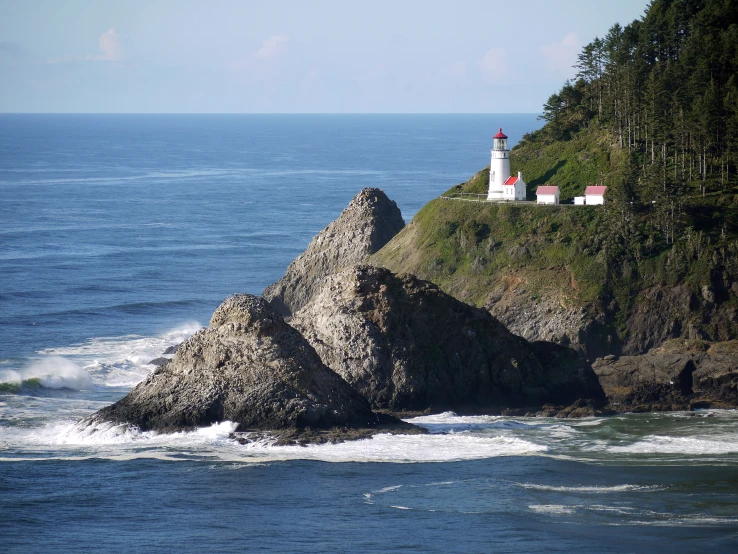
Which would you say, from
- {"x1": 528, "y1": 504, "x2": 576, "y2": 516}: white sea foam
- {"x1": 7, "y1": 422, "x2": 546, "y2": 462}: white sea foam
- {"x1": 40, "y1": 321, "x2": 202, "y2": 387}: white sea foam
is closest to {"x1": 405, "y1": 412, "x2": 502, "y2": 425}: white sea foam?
{"x1": 7, "y1": 422, "x2": 546, "y2": 462}: white sea foam

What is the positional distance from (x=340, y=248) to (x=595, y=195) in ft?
70.3

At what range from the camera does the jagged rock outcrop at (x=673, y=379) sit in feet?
207

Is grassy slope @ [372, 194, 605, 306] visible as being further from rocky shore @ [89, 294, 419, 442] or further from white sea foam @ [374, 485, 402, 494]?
white sea foam @ [374, 485, 402, 494]

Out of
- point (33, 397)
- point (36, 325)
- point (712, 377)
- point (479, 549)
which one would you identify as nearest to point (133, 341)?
point (36, 325)

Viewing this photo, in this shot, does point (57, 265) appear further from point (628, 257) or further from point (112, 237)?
point (628, 257)

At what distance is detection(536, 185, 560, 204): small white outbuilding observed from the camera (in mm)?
86312

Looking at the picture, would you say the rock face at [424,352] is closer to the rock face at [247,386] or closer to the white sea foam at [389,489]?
the rock face at [247,386]

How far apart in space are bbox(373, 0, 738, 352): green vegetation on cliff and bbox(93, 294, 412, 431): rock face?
22631mm

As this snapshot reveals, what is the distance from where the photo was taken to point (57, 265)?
111938 millimetres

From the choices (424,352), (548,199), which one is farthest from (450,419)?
(548,199)

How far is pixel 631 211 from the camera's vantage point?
81.1m

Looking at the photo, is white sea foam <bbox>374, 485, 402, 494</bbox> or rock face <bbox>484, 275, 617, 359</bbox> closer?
white sea foam <bbox>374, 485, 402, 494</bbox>

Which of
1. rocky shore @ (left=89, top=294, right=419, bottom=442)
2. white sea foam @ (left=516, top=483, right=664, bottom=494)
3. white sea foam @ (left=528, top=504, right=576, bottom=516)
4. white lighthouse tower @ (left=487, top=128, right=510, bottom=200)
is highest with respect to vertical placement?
white lighthouse tower @ (left=487, top=128, right=510, bottom=200)

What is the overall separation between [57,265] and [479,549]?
260 ft
